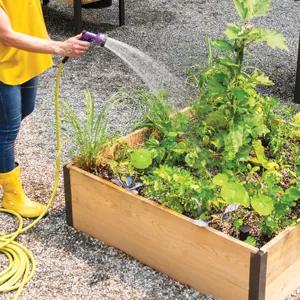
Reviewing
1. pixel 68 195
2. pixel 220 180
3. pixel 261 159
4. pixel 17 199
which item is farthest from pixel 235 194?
pixel 17 199

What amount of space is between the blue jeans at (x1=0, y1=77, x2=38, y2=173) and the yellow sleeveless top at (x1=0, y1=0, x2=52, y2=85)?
48 millimetres

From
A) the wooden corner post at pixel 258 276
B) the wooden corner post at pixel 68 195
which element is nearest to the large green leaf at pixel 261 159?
the wooden corner post at pixel 258 276

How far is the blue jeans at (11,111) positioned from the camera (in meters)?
2.89

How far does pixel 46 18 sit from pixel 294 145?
3.33 meters

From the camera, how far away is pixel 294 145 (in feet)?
10.5

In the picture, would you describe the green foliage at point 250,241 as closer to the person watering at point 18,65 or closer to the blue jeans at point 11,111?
the person watering at point 18,65

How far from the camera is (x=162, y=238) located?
8.98 ft

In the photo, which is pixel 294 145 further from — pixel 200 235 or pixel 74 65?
pixel 74 65

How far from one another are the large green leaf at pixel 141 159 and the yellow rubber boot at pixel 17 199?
52cm

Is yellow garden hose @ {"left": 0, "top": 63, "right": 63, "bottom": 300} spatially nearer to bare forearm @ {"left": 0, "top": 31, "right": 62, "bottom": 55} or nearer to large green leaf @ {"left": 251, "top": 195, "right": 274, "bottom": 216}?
bare forearm @ {"left": 0, "top": 31, "right": 62, "bottom": 55}

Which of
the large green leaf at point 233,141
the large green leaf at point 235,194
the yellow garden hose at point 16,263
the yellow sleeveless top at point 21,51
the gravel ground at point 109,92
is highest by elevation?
the yellow sleeveless top at point 21,51

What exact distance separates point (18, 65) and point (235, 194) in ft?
3.18

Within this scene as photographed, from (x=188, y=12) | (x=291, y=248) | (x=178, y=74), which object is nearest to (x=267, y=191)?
(x=291, y=248)

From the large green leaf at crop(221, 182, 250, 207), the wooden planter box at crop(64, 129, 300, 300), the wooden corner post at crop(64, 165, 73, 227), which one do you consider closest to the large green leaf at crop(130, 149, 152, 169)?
the wooden planter box at crop(64, 129, 300, 300)
